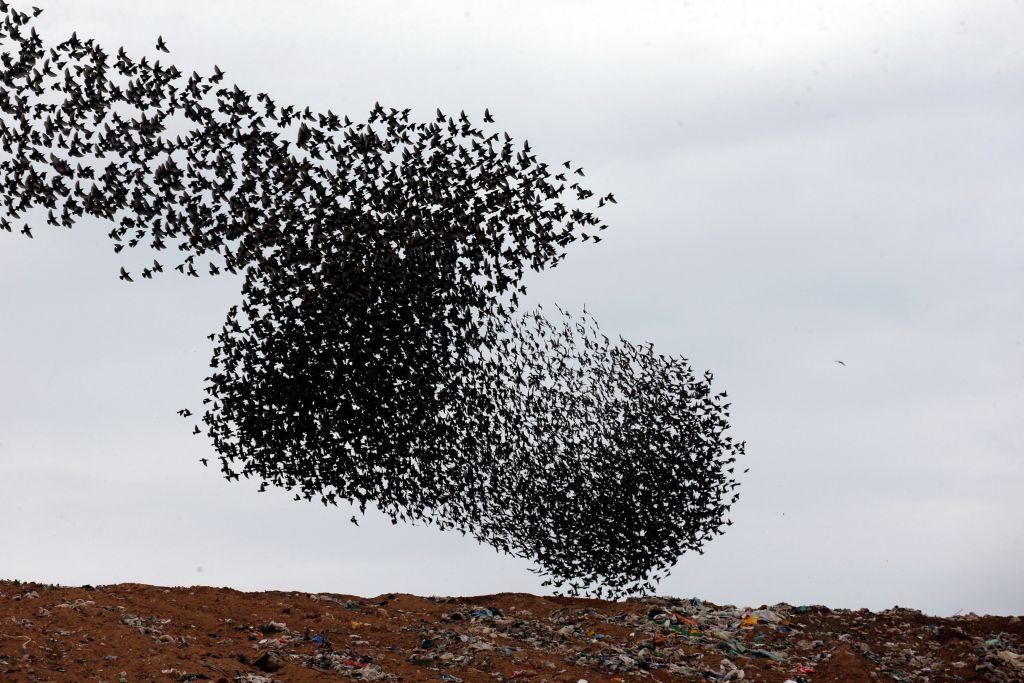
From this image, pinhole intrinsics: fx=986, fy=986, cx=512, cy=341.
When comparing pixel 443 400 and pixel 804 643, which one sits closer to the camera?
pixel 804 643

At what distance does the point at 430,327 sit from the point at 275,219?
3.73m

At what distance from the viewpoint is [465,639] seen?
15516 mm

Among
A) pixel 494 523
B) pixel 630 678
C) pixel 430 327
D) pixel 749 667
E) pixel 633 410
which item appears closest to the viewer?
pixel 630 678

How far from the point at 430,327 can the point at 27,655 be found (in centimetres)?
848

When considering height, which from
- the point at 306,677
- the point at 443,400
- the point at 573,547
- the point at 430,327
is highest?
the point at 430,327

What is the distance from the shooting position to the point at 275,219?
52.3 ft

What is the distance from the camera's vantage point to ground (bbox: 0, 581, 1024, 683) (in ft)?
43.8

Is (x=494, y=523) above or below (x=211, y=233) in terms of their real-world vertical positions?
below

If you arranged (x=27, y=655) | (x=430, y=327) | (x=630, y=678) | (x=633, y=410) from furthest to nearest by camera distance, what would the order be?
(x=633, y=410) → (x=430, y=327) → (x=630, y=678) → (x=27, y=655)

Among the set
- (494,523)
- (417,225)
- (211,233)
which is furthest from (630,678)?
(211,233)

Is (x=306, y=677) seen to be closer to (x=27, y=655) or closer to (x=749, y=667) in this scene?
(x=27, y=655)

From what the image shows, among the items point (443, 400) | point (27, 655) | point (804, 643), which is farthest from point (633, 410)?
point (27, 655)

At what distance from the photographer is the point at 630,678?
14.1m

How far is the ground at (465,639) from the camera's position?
43.8ft
